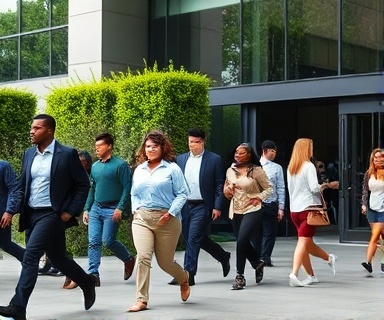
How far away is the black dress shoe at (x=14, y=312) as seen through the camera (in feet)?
25.2

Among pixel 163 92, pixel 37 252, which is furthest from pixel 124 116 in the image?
pixel 37 252

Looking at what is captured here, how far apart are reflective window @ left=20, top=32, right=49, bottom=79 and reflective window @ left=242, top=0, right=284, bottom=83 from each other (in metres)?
5.53

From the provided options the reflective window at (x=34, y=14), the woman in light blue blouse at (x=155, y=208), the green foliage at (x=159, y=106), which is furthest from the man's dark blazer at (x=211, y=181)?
the reflective window at (x=34, y=14)

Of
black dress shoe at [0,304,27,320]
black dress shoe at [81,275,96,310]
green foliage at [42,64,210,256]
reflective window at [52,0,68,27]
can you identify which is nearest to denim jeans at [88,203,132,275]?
black dress shoe at [81,275,96,310]

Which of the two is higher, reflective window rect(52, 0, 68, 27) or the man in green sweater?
reflective window rect(52, 0, 68, 27)

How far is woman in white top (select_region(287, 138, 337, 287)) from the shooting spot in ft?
35.2

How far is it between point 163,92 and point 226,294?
648cm

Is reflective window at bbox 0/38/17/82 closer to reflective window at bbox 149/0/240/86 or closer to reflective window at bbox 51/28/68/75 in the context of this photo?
reflective window at bbox 51/28/68/75

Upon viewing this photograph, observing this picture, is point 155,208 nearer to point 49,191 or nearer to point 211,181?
point 49,191

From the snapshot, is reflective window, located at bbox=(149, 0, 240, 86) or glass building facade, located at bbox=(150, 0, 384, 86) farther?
reflective window, located at bbox=(149, 0, 240, 86)

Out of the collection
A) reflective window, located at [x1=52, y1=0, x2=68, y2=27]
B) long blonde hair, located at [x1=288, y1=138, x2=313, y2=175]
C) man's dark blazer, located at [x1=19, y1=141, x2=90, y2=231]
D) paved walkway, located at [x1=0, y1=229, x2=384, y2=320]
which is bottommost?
paved walkway, located at [x1=0, y1=229, x2=384, y2=320]

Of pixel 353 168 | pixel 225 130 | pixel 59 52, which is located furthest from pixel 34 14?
pixel 353 168

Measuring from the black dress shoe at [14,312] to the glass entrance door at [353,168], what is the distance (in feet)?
37.1

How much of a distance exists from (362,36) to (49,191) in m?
11.3
